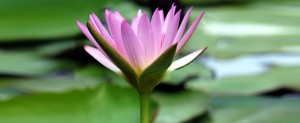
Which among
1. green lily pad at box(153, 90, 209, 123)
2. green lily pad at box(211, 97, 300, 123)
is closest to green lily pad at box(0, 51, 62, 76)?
green lily pad at box(153, 90, 209, 123)

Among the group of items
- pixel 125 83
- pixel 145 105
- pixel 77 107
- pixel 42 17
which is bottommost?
pixel 145 105

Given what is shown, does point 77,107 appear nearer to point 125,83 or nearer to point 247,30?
point 125,83

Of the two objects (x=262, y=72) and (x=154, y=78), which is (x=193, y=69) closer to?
(x=262, y=72)

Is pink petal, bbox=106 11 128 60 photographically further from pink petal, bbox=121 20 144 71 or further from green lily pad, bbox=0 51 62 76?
green lily pad, bbox=0 51 62 76

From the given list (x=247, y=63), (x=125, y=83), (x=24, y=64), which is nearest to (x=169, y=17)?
(x=125, y=83)

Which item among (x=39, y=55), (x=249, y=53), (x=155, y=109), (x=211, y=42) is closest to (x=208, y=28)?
(x=211, y=42)

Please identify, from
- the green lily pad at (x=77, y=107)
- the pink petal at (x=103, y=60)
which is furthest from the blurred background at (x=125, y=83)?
the pink petal at (x=103, y=60)
